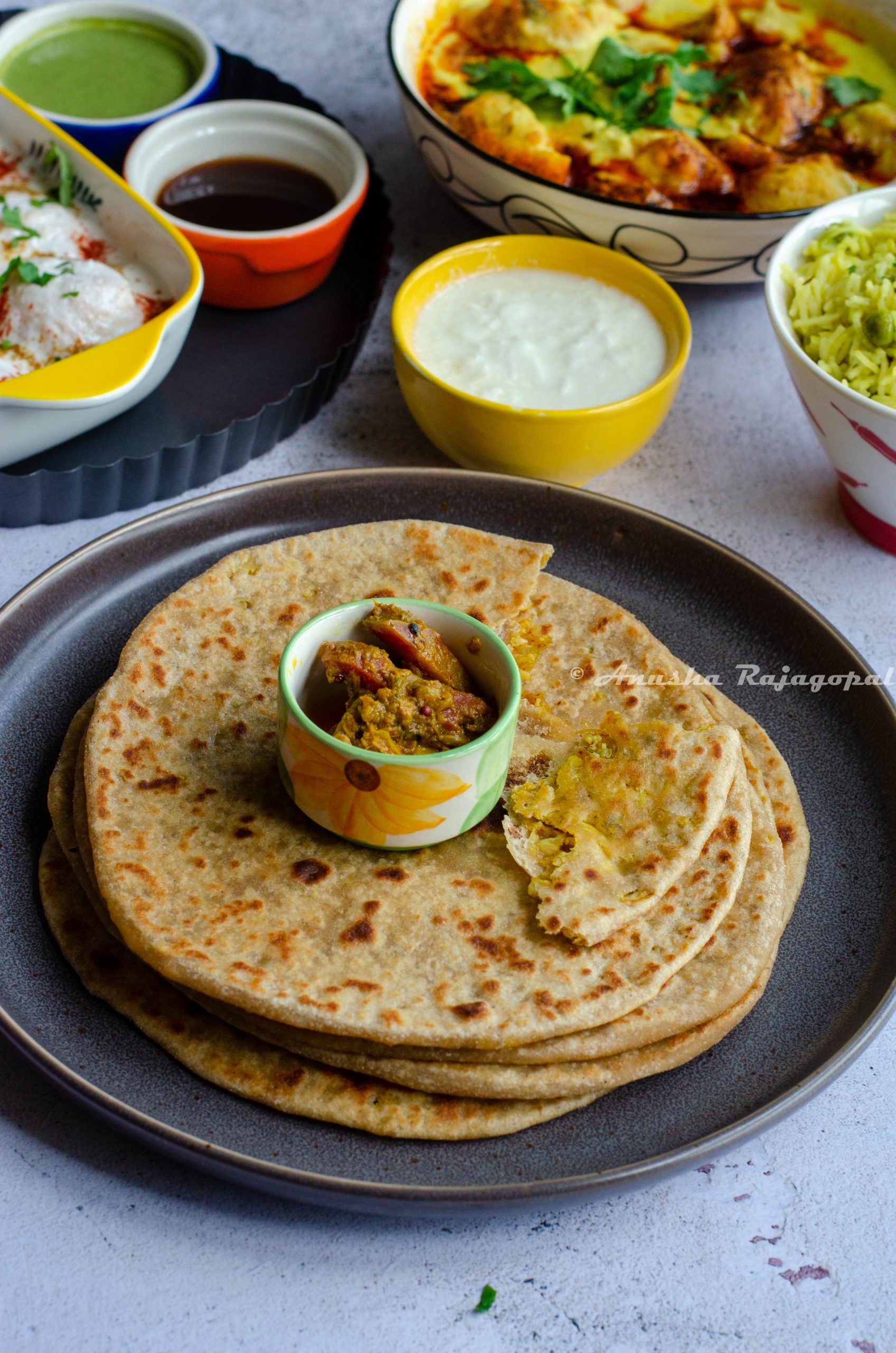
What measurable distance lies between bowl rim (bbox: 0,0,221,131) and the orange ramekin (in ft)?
0.49

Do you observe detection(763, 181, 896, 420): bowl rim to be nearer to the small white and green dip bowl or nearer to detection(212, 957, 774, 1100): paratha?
the small white and green dip bowl

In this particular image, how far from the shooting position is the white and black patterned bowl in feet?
10.6

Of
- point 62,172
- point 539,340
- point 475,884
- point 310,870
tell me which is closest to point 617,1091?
point 475,884

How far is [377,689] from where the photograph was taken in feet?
6.77

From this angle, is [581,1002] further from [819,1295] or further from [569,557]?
[569,557]

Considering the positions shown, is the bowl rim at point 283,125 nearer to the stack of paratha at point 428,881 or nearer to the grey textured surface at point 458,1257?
the stack of paratha at point 428,881

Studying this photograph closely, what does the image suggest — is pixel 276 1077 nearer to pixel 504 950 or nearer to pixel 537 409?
pixel 504 950

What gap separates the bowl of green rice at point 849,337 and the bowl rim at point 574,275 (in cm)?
26

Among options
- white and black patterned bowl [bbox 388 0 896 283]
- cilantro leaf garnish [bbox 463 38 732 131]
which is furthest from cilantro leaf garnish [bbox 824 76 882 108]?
white and black patterned bowl [bbox 388 0 896 283]

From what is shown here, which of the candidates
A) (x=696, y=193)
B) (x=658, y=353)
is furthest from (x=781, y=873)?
(x=696, y=193)

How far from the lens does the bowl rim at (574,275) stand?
2.88m

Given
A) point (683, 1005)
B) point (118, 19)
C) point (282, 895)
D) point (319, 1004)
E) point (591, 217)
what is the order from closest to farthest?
1. point (319, 1004)
2. point (683, 1005)
3. point (282, 895)
4. point (591, 217)
5. point (118, 19)

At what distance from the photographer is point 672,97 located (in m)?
3.68

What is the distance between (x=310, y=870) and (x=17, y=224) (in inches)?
86.5
